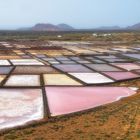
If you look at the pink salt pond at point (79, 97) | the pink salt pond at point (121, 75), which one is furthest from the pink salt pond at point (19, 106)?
the pink salt pond at point (121, 75)

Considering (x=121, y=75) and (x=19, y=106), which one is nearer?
(x=19, y=106)

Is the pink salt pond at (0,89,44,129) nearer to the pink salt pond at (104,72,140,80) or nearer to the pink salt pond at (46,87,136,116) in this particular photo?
the pink salt pond at (46,87,136,116)

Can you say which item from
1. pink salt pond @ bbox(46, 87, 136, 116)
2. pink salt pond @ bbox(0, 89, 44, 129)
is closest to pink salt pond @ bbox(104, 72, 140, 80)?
pink salt pond @ bbox(46, 87, 136, 116)

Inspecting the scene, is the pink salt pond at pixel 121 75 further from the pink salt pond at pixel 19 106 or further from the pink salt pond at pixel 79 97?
the pink salt pond at pixel 19 106

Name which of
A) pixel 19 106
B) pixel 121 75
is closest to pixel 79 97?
pixel 19 106

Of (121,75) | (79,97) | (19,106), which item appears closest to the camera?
(19,106)

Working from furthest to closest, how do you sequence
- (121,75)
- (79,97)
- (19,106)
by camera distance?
(121,75) < (79,97) < (19,106)

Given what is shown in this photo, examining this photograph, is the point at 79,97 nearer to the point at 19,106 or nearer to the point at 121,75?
the point at 19,106

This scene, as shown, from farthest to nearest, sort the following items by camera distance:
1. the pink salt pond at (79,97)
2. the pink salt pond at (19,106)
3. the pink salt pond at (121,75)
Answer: the pink salt pond at (121,75) < the pink salt pond at (79,97) < the pink salt pond at (19,106)

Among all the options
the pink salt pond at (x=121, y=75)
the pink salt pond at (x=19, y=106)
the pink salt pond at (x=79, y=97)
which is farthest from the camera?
the pink salt pond at (x=121, y=75)
